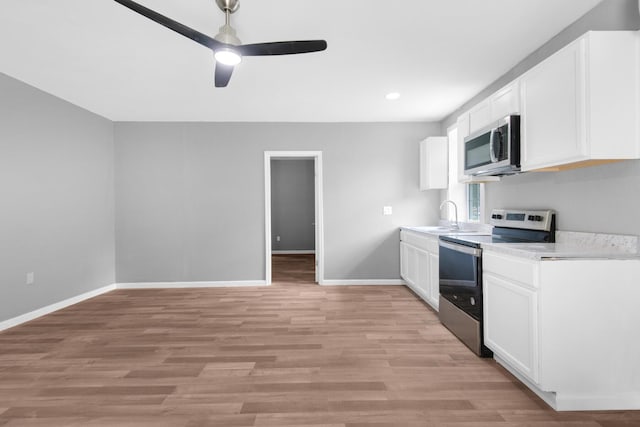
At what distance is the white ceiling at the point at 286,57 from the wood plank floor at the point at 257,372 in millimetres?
2453

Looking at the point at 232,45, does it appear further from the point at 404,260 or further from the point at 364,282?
the point at 364,282

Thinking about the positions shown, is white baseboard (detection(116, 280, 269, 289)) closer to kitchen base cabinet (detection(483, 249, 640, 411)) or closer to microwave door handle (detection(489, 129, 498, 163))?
microwave door handle (detection(489, 129, 498, 163))

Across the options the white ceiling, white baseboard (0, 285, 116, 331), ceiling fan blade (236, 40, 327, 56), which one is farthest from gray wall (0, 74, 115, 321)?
ceiling fan blade (236, 40, 327, 56)

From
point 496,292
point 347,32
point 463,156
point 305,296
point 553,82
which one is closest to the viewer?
point 553,82

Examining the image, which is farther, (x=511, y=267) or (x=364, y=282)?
(x=364, y=282)

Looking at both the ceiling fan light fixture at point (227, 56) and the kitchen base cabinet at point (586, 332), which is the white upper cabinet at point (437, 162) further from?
the ceiling fan light fixture at point (227, 56)

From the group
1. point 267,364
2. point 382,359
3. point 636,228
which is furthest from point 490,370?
point 267,364

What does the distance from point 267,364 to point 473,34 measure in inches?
115

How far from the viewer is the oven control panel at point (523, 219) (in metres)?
2.72

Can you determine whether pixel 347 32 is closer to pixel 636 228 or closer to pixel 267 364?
pixel 636 228

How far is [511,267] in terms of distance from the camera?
227cm

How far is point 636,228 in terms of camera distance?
79.7 inches

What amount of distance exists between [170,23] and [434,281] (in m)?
3.25

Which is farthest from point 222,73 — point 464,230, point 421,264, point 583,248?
point 464,230
